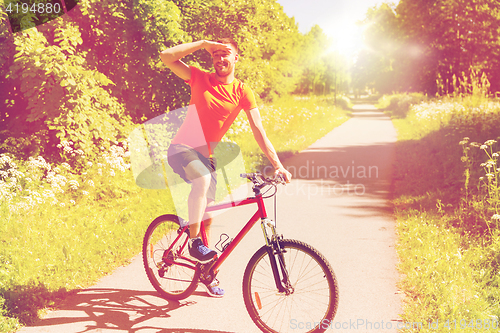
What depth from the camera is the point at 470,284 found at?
390 centimetres

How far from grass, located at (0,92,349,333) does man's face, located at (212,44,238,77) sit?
253 cm

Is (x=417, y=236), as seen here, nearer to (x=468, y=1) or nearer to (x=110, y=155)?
(x=110, y=155)

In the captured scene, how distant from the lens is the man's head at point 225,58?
3.26 metres

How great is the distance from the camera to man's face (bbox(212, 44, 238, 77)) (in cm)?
327

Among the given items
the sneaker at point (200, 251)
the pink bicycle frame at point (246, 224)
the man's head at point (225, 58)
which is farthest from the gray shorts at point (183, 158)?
the man's head at point (225, 58)

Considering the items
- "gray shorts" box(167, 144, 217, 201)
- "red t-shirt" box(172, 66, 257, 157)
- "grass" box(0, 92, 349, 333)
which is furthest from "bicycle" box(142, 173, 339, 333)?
"grass" box(0, 92, 349, 333)

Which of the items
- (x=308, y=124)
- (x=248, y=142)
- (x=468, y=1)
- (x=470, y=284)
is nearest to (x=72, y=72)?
(x=470, y=284)

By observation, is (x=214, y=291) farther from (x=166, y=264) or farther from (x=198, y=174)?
(x=198, y=174)

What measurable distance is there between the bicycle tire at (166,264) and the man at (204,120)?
1.40ft

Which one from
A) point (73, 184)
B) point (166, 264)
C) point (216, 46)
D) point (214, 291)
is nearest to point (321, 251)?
point (214, 291)

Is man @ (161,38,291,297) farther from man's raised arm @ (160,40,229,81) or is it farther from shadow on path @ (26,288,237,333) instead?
shadow on path @ (26,288,237,333)

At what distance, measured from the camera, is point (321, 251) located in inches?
203

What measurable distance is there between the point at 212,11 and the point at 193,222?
23.3 feet

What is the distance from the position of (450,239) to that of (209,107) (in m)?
3.51
